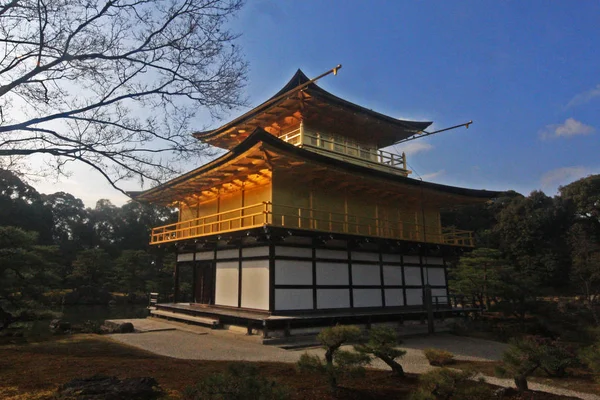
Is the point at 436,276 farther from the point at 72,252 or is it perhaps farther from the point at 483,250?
the point at 72,252

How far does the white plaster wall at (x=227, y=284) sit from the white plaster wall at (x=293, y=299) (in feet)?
8.56

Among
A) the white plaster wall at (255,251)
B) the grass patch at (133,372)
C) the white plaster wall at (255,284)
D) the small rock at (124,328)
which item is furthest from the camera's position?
the white plaster wall at (255,251)

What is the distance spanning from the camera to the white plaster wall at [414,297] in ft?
54.7

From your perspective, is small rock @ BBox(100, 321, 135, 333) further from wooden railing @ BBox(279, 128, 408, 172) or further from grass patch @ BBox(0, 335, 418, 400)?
wooden railing @ BBox(279, 128, 408, 172)

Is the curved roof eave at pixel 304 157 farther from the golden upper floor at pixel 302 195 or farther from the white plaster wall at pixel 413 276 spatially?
the white plaster wall at pixel 413 276

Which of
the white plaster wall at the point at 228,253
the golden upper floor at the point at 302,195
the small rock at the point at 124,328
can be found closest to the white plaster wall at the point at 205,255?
the white plaster wall at the point at 228,253

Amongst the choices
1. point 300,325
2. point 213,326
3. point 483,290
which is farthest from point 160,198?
point 483,290

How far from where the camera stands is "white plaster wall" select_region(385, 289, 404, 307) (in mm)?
15887

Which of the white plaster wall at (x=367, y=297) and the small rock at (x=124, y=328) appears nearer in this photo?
the small rock at (x=124, y=328)

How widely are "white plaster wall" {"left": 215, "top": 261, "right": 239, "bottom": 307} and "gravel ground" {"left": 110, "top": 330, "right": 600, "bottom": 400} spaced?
183 cm

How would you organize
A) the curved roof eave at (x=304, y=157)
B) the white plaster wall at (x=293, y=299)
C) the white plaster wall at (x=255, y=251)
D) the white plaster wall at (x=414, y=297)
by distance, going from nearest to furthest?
1. the curved roof eave at (x=304, y=157)
2. the white plaster wall at (x=293, y=299)
3. the white plaster wall at (x=255, y=251)
4. the white plaster wall at (x=414, y=297)

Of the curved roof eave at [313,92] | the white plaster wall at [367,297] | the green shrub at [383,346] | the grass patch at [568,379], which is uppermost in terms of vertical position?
the curved roof eave at [313,92]

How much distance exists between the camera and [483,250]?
21312mm

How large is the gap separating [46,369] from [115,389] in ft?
9.96
